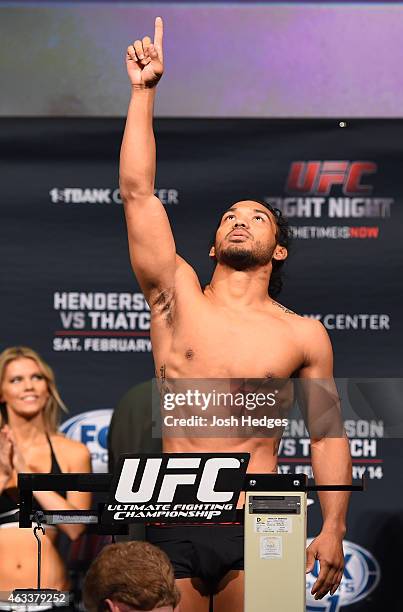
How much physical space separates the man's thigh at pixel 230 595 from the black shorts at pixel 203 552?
3 centimetres

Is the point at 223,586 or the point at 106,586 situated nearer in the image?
the point at 106,586

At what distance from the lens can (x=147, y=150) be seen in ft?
14.1

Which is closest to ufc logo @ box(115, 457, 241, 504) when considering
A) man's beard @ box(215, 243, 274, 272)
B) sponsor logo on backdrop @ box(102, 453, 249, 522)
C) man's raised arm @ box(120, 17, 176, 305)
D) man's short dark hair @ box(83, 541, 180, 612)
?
sponsor logo on backdrop @ box(102, 453, 249, 522)

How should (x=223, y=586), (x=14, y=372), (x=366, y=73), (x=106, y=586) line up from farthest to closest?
(x=366, y=73) → (x=14, y=372) → (x=223, y=586) → (x=106, y=586)

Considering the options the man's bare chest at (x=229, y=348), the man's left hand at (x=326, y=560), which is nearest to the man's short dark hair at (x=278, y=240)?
the man's bare chest at (x=229, y=348)

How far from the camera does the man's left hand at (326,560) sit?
4129 mm

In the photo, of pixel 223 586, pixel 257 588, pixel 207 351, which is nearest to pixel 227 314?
pixel 207 351

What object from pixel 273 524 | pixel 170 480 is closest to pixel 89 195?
pixel 170 480

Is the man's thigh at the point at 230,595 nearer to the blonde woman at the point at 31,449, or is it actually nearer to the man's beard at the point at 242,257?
the man's beard at the point at 242,257

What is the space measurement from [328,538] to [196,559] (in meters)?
0.40

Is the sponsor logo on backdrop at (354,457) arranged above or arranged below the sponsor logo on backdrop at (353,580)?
above

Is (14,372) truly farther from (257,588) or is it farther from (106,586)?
(106,586)

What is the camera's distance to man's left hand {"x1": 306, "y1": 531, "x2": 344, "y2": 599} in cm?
413

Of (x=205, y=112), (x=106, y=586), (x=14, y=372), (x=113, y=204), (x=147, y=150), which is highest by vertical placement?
(x=205, y=112)
